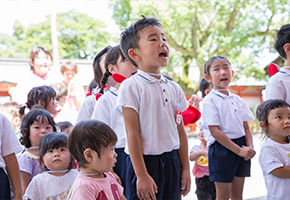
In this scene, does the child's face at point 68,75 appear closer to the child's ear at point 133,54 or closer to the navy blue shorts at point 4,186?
the navy blue shorts at point 4,186

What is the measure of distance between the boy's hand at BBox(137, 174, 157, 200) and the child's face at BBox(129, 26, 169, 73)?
62 cm

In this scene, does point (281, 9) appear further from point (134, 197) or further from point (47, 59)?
point (134, 197)

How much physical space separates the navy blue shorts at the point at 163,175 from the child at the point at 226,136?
1.08 m

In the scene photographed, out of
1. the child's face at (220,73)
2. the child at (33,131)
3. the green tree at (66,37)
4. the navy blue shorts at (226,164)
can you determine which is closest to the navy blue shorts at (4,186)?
the child at (33,131)

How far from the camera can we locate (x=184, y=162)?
7.04ft

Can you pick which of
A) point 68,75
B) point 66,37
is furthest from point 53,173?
point 66,37

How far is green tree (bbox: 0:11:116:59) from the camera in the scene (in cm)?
2220

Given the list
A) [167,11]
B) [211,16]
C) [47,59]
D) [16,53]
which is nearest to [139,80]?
[47,59]

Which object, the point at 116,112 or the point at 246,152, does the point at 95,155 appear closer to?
the point at 116,112

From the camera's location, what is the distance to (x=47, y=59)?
463 cm

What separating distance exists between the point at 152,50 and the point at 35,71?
3.04 meters

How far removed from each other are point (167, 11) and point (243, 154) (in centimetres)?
942

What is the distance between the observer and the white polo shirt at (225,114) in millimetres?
3123

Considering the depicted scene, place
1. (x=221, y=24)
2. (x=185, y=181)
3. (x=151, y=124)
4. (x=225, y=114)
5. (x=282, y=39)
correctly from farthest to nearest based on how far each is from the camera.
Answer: (x=221, y=24) → (x=225, y=114) → (x=282, y=39) → (x=185, y=181) → (x=151, y=124)
